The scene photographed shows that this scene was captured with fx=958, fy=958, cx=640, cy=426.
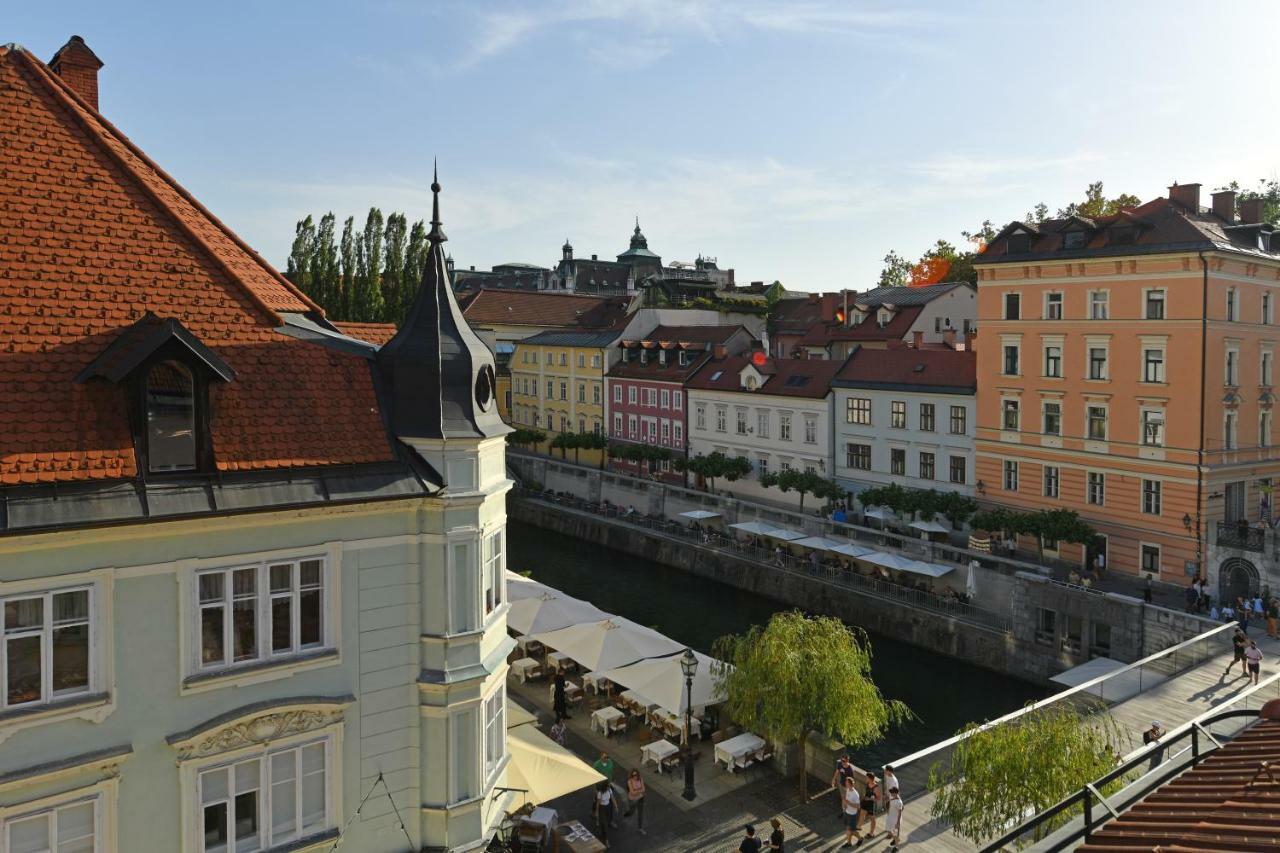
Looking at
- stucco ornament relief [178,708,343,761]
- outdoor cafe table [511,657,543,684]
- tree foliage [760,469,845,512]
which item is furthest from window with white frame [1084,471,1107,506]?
stucco ornament relief [178,708,343,761]

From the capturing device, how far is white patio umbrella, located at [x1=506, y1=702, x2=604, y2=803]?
1828 cm

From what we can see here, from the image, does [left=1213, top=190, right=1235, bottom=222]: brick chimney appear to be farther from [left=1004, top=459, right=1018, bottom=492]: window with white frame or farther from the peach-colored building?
[left=1004, top=459, right=1018, bottom=492]: window with white frame

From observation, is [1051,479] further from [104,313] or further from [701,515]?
[104,313]

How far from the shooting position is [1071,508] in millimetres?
39656

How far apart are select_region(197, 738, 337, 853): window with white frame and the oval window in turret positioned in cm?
515

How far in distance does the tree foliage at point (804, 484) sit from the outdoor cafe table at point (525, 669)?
21.9 meters

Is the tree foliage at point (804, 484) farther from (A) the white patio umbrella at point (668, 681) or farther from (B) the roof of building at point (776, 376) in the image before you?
(A) the white patio umbrella at point (668, 681)

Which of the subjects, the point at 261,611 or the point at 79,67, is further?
the point at 79,67

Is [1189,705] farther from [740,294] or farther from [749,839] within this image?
[740,294]

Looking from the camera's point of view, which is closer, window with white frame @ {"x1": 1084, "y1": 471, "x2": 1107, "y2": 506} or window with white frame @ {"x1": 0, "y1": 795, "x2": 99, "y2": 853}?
window with white frame @ {"x1": 0, "y1": 795, "x2": 99, "y2": 853}

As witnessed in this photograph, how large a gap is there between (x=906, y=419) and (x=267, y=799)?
3893 cm

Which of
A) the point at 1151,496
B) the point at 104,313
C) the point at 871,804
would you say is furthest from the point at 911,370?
the point at 104,313

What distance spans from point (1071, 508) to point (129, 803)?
122ft

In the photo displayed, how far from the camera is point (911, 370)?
1849 inches
